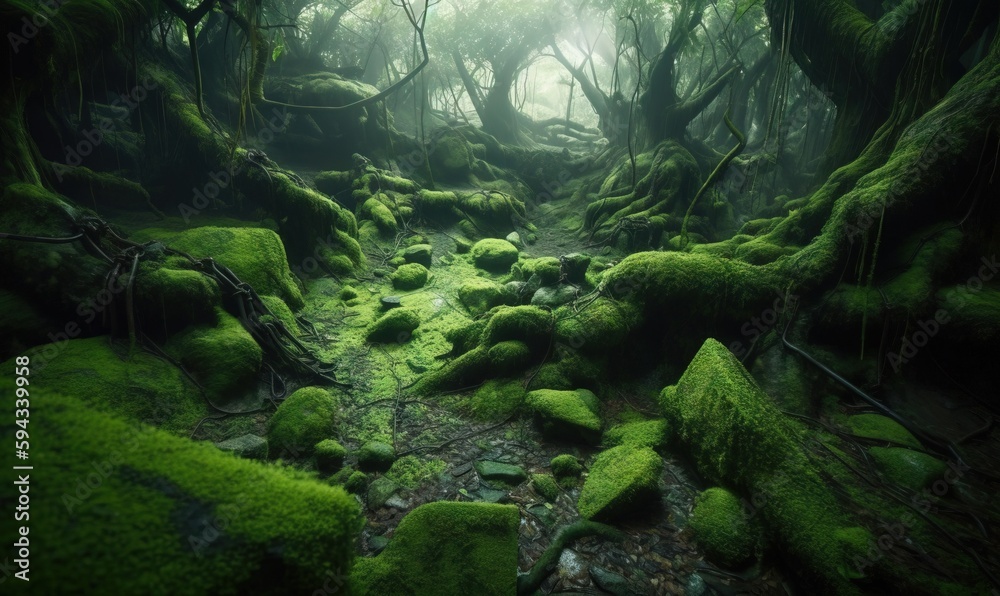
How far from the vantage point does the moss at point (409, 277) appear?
8531mm

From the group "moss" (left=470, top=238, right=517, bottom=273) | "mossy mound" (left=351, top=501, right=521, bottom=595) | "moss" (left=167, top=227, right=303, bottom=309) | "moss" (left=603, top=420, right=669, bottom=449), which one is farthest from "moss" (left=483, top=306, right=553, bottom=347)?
"moss" (left=470, top=238, right=517, bottom=273)

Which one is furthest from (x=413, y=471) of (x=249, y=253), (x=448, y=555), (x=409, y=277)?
(x=409, y=277)

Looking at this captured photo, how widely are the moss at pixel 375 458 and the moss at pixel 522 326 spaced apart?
79.8 inches

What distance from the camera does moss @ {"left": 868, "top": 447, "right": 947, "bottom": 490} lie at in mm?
2992

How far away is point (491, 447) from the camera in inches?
155

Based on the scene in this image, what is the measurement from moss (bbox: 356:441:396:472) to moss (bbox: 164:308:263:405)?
1.88 meters

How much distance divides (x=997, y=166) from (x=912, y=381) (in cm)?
254

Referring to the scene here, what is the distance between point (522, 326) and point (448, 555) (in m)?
3.00

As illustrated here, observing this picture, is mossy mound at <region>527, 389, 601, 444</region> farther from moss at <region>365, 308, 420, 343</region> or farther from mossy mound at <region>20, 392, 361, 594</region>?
moss at <region>365, 308, 420, 343</region>

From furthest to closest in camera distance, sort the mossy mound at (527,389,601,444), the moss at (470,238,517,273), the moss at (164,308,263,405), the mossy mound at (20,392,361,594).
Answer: the moss at (470,238,517,273) → the moss at (164,308,263,405) → the mossy mound at (527,389,601,444) → the mossy mound at (20,392,361,594)

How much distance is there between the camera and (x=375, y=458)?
3529mm

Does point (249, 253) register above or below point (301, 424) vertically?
above

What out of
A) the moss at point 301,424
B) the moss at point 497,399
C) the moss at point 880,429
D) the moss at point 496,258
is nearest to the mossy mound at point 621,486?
the moss at point 497,399

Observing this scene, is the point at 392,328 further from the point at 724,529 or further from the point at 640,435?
the point at 724,529
